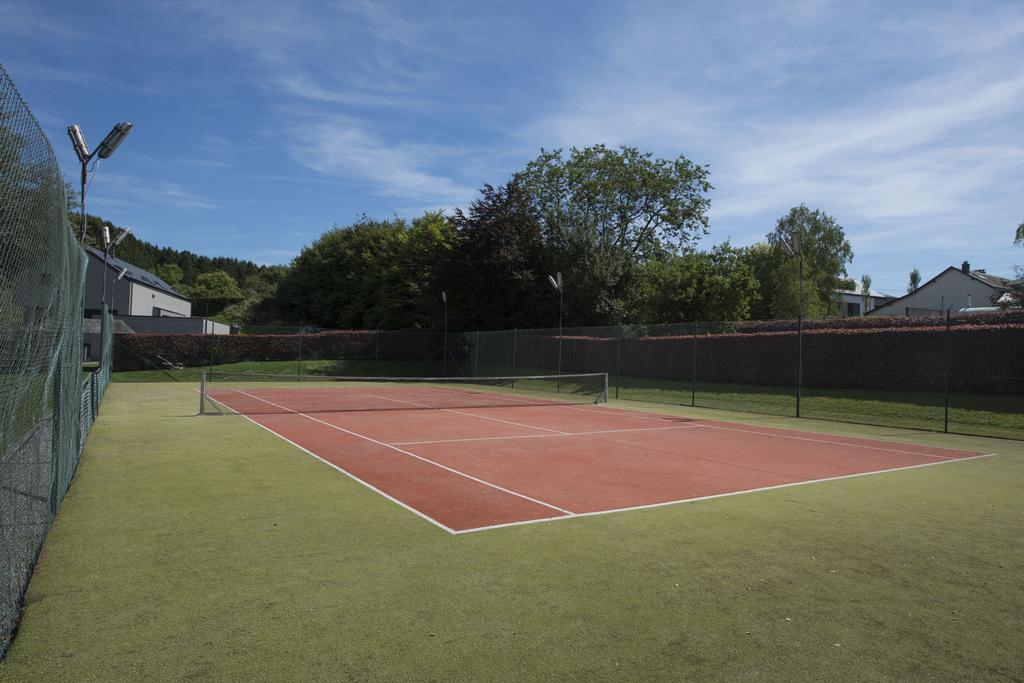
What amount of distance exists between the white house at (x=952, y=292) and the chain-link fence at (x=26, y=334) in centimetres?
5370

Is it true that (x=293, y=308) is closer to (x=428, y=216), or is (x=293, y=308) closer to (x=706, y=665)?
(x=428, y=216)

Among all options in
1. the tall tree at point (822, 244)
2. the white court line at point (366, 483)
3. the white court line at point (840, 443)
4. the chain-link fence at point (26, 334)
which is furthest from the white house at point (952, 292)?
the chain-link fence at point (26, 334)

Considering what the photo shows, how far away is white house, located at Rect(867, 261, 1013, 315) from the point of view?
1986 inches

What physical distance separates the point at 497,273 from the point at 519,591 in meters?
33.0

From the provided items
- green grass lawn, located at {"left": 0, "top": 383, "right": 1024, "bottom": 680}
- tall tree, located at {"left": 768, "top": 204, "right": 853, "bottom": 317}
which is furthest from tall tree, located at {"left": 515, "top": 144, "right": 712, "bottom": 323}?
green grass lawn, located at {"left": 0, "top": 383, "right": 1024, "bottom": 680}

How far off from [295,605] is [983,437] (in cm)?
1487

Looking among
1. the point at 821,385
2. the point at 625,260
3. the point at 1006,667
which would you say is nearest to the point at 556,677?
the point at 1006,667

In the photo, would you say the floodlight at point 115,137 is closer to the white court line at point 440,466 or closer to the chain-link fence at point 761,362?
the white court line at point 440,466

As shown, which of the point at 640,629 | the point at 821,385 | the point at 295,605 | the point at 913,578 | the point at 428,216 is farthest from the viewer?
the point at 428,216

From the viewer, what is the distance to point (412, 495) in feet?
22.5

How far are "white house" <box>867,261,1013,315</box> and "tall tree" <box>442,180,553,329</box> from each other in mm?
29643

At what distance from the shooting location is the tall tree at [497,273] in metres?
36.5

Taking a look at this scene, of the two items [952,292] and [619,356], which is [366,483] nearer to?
[619,356]

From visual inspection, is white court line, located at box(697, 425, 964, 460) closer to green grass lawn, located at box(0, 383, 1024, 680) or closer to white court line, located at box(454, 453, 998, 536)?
white court line, located at box(454, 453, 998, 536)
